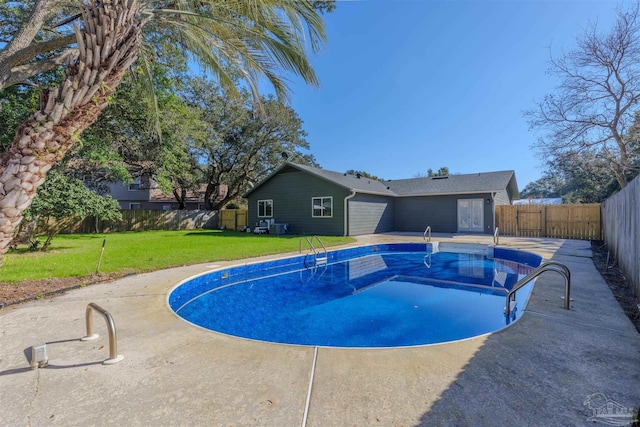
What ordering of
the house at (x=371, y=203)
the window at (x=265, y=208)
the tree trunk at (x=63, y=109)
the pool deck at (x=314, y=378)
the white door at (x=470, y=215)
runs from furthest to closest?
1. the window at (x=265, y=208)
2. the white door at (x=470, y=215)
3. the house at (x=371, y=203)
4. the tree trunk at (x=63, y=109)
5. the pool deck at (x=314, y=378)

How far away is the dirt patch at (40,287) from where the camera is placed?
16.3 feet

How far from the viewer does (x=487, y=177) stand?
59.3ft

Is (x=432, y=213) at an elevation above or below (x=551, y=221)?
above

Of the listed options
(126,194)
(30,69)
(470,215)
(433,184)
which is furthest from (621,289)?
(126,194)

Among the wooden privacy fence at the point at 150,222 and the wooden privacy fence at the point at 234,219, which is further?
the wooden privacy fence at the point at 234,219

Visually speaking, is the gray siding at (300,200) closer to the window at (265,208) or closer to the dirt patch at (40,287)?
the window at (265,208)

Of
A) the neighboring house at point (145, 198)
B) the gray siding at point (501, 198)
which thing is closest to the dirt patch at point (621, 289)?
the gray siding at point (501, 198)

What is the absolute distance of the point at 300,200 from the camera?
18219 millimetres

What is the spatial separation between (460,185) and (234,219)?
636 inches

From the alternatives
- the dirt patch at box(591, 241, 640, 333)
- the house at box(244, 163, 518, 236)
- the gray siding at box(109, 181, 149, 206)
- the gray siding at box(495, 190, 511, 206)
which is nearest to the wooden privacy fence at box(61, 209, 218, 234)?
the house at box(244, 163, 518, 236)

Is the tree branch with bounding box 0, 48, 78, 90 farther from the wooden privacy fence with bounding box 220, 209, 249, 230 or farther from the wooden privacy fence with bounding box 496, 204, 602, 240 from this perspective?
the wooden privacy fence with bounding box 496, 204, 602, 240

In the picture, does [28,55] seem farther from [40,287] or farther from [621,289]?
[621,289]

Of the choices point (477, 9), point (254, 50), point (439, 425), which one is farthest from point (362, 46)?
point (439, 425)

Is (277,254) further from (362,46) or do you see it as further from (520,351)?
(362,46)
